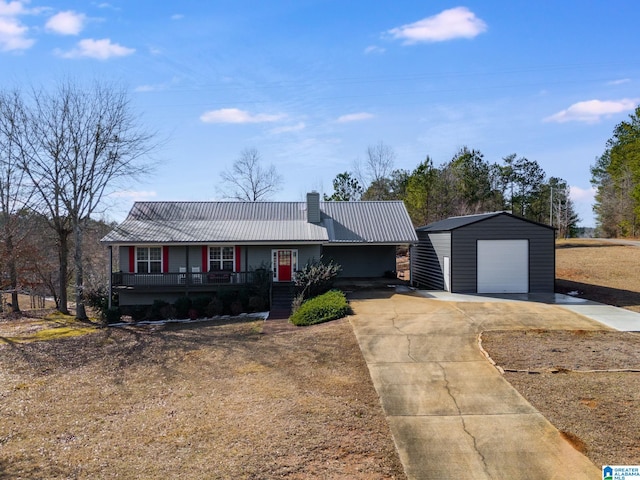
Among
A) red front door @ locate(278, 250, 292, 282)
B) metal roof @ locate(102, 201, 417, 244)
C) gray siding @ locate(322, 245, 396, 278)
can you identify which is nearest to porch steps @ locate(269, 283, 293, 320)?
red front door @ locate(278, 250, 292, 282)

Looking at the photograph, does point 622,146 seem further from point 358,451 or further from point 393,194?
point 358,451

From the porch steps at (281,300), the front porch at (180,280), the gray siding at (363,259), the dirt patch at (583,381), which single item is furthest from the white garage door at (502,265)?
the front porch at (180,280)

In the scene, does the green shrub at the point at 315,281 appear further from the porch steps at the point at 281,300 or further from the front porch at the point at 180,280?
the front porch at the point at 180,280

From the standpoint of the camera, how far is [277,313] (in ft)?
62.4

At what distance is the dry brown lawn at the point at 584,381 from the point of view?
6.49m

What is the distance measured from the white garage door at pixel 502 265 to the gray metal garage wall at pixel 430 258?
1621 millimetres

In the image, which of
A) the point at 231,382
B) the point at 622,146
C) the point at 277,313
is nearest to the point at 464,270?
the point at 277,313

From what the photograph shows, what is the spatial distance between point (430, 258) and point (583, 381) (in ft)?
47.5

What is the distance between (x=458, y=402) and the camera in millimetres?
8047

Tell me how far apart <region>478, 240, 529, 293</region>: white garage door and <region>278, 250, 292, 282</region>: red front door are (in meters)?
8.96

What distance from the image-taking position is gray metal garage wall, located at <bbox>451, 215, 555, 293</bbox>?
19.9m

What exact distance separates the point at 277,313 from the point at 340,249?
26.4 ft

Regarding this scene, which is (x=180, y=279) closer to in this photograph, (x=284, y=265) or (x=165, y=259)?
(x=165, y=259)

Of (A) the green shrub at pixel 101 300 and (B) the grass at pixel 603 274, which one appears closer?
(B) the grass at pixel 603 274
